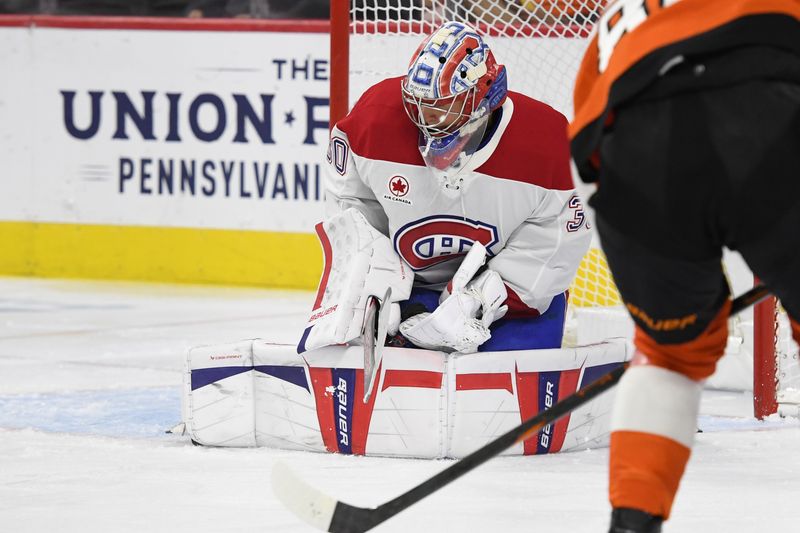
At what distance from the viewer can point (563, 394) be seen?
2904 mm

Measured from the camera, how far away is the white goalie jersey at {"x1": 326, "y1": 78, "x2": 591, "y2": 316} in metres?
2.96

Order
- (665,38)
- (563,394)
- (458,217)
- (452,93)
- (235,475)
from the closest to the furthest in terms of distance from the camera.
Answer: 1. (665,38)
2. (235,475)
3. (452,93)
4. (563,394)
5. (458,217)

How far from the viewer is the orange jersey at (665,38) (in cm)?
148

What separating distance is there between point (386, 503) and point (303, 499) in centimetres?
15

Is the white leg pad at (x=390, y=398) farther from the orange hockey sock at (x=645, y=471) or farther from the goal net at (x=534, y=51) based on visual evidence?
the orange hockey sock at (x=645, y=471)

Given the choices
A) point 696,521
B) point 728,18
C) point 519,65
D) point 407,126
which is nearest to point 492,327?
point 407,126

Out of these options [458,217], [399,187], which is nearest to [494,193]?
[458,217]

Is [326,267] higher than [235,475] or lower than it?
higher

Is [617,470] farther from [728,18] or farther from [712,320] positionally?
[728,18]

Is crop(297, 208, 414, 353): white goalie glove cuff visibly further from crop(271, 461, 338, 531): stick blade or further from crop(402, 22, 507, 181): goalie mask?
crop(271, 461, 338, 531): stick blade

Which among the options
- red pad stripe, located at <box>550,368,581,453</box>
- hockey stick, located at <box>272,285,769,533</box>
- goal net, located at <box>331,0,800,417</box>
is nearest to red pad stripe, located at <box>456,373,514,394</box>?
red pad stripe, located at <box>550,368,581,453</box>

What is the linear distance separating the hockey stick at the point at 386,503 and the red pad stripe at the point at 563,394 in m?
0.78

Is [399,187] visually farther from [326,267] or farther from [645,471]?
[645,471]

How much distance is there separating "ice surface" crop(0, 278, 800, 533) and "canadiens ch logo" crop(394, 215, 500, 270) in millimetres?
494
